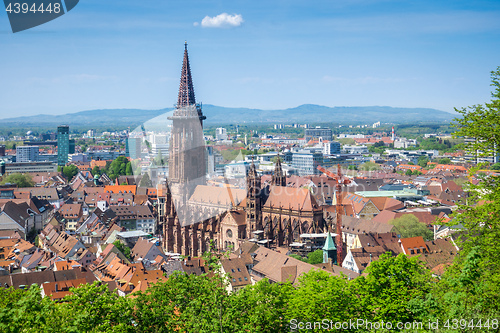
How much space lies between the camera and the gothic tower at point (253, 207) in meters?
72.0

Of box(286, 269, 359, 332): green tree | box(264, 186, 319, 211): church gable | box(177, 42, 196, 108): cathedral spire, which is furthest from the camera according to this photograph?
box(177, 42, 196, 108): cathedral spire

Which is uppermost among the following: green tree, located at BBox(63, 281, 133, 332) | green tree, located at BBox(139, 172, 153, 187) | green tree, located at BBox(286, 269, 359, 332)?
green tree, located at BBox(63, 281, 133, 332)

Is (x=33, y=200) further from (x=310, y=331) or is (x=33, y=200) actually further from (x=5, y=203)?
(x=310, y=331)

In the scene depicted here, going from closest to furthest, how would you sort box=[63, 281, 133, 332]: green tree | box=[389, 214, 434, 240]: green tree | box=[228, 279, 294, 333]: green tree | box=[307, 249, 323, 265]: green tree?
1. box=[63, 281, 133, 332]: green tree
2. box=[228, 279, 294, 333]: green tree
3. box=[307, 249, 323, 265]: green tree
4. box=[389, 214, 434, 240]: green tree

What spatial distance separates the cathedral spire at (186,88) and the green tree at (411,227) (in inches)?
1442

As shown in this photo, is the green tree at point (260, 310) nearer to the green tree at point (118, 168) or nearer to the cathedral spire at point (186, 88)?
the cathedral spire at point (186, 88)

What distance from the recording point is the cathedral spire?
81.7m

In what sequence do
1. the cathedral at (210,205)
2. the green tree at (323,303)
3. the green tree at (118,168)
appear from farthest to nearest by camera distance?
Answer: 1. the green tree at (118,168)
2. the cathedral at (210,205)
3. the green tree at (323,303)

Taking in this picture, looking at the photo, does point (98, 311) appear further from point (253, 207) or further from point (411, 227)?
point (411, 227)

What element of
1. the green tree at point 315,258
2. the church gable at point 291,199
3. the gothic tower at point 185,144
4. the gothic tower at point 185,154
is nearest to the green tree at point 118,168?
the gothic tower at point 185,154

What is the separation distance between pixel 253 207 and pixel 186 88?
23490 millimetres

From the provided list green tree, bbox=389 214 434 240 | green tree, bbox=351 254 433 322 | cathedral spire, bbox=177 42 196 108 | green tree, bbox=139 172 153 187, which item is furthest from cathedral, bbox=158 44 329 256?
green tree, bbox=351 254 433 322

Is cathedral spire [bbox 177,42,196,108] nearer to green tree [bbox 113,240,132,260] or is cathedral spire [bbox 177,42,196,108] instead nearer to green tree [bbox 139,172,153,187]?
green tree [bbox 113,240,132,260]

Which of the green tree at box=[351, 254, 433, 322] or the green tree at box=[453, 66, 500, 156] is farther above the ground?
the green tree at box=[453, 66, 500, 156]
